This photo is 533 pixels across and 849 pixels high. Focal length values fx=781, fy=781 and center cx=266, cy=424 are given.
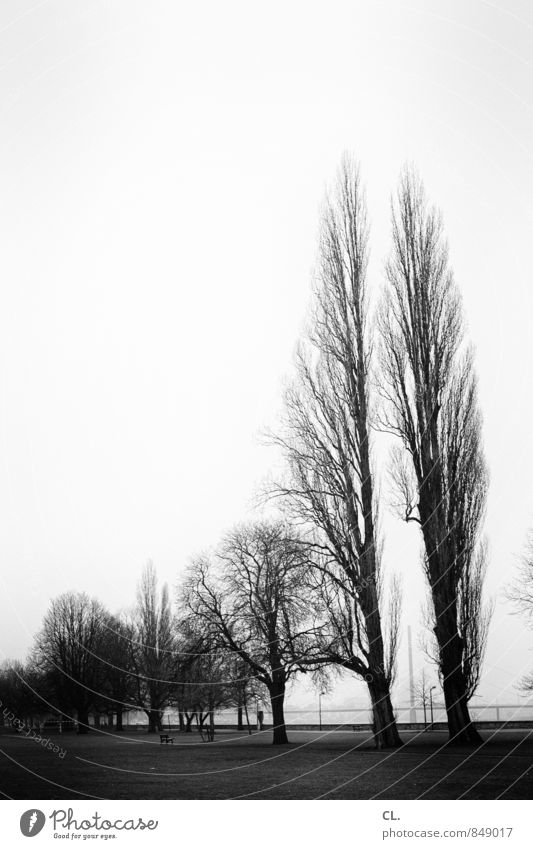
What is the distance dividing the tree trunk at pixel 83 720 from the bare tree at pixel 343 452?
2.35m

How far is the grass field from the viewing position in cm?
568

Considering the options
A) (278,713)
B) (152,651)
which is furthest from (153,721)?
(278,713)

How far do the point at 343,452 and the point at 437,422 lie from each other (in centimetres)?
111

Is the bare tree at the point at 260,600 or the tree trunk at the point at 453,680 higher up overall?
the bare tree at the point at 260,600

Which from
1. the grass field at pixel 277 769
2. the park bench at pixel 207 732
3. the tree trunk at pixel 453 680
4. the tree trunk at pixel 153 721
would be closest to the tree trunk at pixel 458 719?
the tree trunk at pixel 453 680

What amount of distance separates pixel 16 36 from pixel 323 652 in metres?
6.22

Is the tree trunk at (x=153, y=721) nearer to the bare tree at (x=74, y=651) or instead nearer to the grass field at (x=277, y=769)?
the grass field at (x=277, y=769)

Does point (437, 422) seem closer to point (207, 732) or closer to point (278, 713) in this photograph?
point (278, 713)

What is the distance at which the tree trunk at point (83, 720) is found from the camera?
267 inches

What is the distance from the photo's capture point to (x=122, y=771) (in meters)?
6.20

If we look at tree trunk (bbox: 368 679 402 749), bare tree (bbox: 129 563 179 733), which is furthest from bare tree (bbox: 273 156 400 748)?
bare tree (bbox: 129 563 179 733)

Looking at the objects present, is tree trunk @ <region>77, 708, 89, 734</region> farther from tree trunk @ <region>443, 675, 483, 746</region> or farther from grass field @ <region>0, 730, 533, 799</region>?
tree trunk @ <region>443, 675, 483, 746</region>
